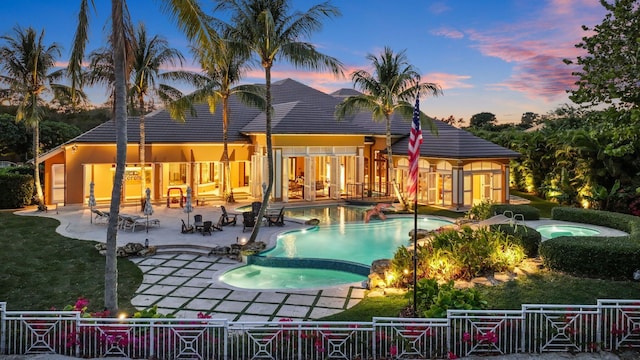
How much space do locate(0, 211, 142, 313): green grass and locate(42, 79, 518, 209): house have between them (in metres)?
7.36

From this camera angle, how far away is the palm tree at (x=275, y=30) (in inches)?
556

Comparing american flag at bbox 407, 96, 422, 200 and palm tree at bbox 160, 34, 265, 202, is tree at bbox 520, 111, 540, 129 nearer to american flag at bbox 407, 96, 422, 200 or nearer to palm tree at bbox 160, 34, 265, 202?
palm tree at bbox 160, 34, 265, 202

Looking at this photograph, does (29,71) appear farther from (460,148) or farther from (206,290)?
(460,148)

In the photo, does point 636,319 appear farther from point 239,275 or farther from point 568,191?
point 568,191

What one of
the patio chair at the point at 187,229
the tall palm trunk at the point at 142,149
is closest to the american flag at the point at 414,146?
the patio chair at the point at 187,229

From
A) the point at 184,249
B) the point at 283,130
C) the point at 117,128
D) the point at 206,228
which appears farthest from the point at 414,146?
the point at 283,130

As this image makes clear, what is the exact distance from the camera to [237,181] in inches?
1227

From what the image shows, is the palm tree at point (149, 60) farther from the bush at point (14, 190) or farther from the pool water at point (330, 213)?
the pool water at point (330, 213)

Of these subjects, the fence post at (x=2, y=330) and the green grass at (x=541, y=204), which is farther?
the green grass at (x=541, y=204)

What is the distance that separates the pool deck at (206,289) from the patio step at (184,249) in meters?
0.03

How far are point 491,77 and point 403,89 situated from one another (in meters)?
10.2

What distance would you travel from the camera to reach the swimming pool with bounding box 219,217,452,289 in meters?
12.5

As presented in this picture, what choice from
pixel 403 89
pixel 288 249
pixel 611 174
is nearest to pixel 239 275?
pixel 288 249

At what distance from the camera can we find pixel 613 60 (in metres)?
8.29
